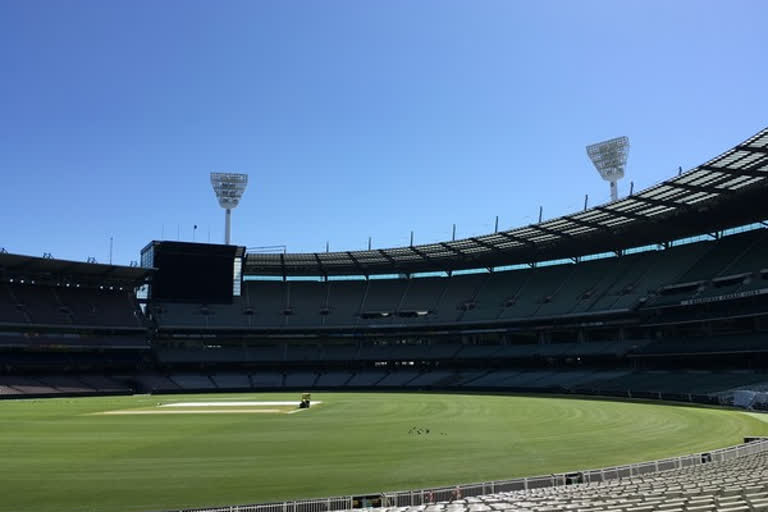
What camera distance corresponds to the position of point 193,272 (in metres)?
81.6

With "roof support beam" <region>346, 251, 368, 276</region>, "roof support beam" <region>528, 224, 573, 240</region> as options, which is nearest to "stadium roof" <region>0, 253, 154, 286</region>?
"roof support beam" <region>346, 251, 368, 276</region>

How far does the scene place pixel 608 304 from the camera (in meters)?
64.8

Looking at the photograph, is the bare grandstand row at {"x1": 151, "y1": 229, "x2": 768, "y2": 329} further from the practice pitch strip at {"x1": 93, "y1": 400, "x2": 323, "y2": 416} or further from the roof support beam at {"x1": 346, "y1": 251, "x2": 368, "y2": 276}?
the practice pitch strip at {"x1": 93, "y1": 400, "x2": 323, "y2": 416}

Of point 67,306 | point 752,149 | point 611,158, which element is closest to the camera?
point 752,149

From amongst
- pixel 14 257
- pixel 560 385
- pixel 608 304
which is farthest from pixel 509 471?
pixel 14 257

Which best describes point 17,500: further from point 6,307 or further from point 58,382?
point 6,307

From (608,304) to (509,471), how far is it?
49.1 meters

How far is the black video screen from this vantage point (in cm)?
8056

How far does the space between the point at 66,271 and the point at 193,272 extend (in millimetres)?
16558

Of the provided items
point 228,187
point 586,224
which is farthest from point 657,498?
point 228,187

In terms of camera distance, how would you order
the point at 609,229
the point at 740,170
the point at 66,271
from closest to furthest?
the point at 740,170
the point at 609,229
the point at 66,271

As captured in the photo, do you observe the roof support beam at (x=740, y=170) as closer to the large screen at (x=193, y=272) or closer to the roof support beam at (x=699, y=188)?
the roof support beam at (x=699, y=188)

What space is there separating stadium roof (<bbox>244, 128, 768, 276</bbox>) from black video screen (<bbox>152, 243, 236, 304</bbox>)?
455cm

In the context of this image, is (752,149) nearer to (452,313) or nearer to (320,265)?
(452,313)
